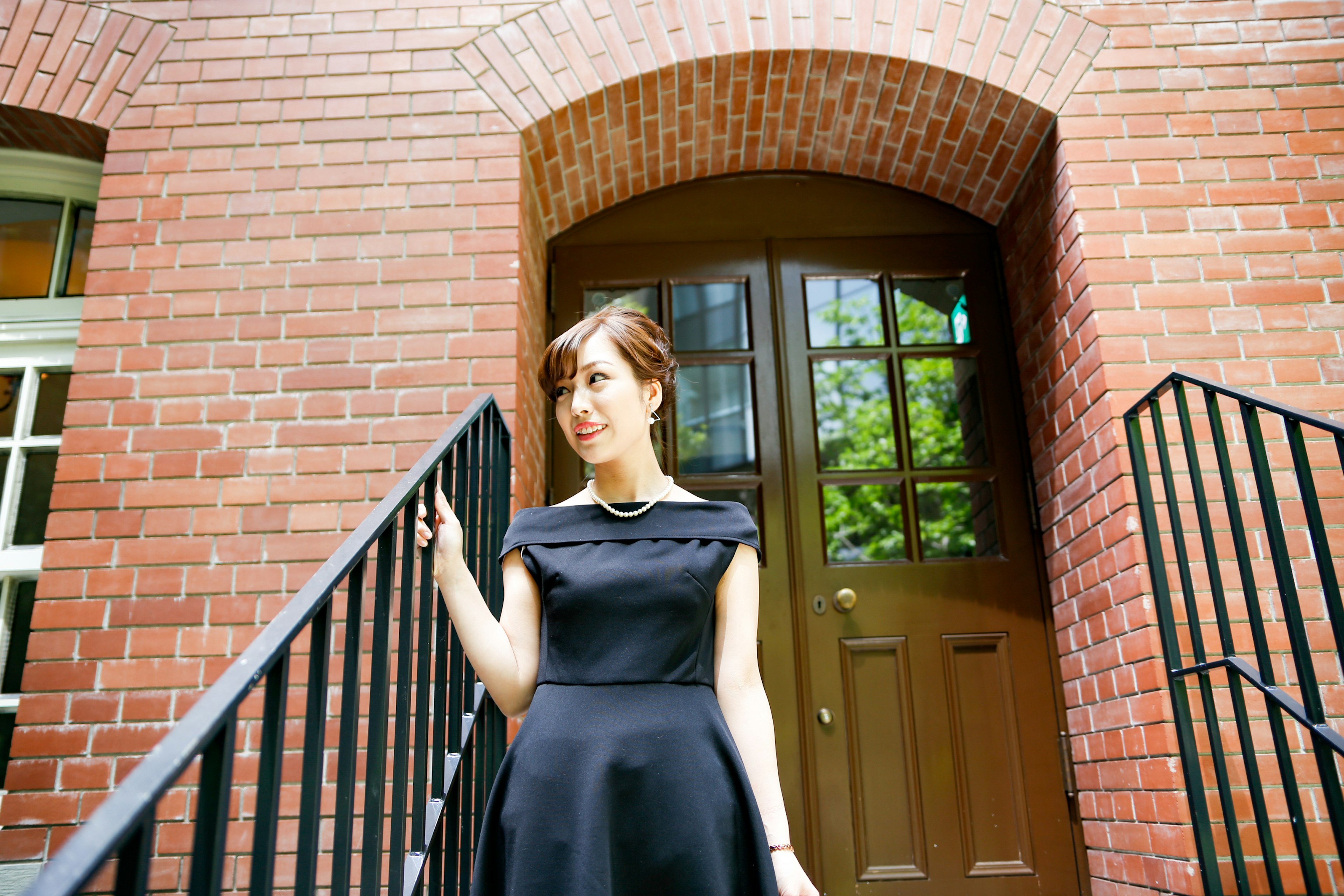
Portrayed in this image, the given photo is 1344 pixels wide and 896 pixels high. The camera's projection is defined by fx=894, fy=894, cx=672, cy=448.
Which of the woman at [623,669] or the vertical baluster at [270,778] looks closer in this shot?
the vertical baluster at [270,778]

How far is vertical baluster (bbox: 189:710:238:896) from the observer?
954 mm

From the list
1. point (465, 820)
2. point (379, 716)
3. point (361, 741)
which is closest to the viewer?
point (379, 716)

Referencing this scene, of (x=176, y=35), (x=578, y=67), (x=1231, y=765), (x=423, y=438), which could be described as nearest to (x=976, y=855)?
(x=1231, y=765)

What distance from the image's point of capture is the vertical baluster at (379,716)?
1.35 metres

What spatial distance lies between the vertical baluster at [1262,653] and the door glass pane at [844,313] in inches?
59.0

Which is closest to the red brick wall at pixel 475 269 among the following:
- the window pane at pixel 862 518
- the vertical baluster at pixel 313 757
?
the vertical baluster at pixel 313 757

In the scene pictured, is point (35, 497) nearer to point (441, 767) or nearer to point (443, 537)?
point (441, 767)

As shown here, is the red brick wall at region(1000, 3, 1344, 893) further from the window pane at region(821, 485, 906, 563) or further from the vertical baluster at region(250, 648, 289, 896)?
the window pane at region(821, 485, 906, 563)

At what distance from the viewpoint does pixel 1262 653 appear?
206cm

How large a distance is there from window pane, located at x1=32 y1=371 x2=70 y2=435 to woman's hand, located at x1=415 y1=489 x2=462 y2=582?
2438 millimetres

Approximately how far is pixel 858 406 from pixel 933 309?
2.42ft

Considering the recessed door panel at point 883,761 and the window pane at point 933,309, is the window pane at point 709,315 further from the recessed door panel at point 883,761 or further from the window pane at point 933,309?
the recessed door panel at point 883,761

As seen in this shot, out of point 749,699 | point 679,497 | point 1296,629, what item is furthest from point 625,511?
point 1296,629

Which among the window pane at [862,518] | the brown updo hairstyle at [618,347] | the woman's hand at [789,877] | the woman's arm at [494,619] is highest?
the window pane at [862,518]
